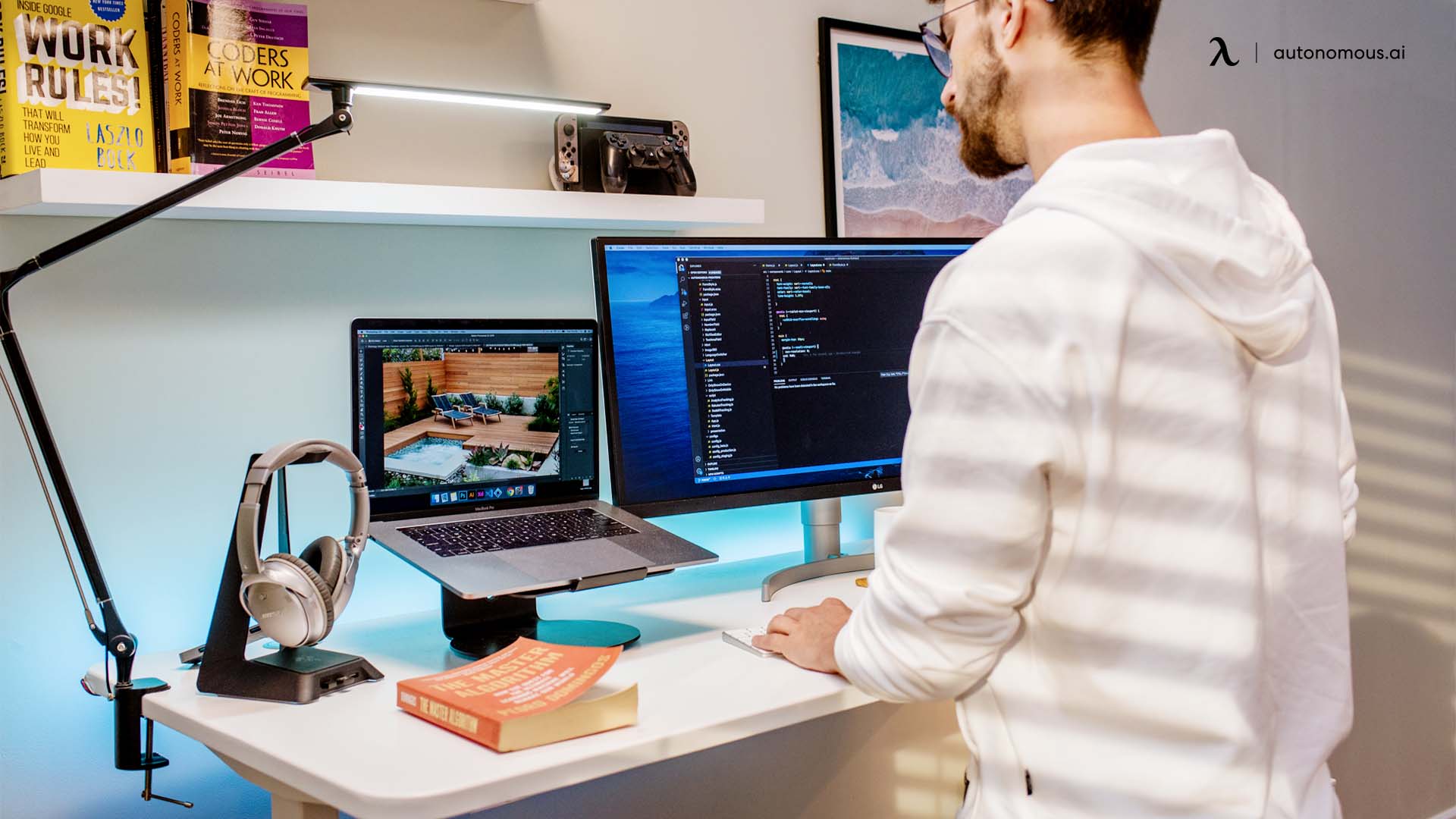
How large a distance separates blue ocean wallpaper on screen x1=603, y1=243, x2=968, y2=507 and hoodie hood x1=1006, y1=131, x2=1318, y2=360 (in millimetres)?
697

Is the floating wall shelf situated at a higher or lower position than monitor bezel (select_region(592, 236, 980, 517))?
higher

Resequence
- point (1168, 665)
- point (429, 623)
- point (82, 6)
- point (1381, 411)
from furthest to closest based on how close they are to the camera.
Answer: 1. point (1381, 411)
2. point (429, 623)
3. point (82, 6)
4. point (1168, 665)

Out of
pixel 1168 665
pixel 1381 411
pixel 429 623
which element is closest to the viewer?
pixel 1168 665

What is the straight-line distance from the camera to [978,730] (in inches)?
39.6

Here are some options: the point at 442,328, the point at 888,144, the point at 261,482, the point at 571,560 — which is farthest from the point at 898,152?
the point at 261,482

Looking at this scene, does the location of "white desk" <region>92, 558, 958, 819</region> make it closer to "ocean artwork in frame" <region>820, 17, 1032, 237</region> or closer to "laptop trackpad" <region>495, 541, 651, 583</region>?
"laptop trackpad" <region>495, 541, 651, 583</region>

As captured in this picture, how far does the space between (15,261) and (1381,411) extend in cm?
278

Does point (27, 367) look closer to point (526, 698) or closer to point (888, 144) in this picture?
point (526, 698)

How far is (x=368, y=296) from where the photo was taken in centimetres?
165

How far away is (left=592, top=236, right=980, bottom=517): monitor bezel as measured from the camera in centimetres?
155

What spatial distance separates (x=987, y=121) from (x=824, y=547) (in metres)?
0.88

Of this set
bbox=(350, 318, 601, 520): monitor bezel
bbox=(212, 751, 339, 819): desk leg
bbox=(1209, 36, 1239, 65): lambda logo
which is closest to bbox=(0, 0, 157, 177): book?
bbox=(350, 318, 601, 520): monitor bezel

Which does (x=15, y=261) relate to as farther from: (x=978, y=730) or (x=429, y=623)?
(x=978, y=730)

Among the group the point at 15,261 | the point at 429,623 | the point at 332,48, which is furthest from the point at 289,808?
the point at 332,48
